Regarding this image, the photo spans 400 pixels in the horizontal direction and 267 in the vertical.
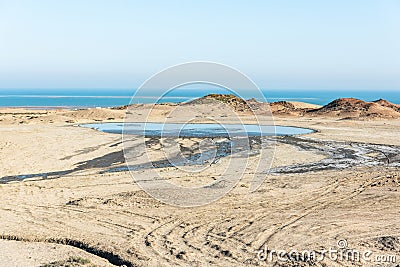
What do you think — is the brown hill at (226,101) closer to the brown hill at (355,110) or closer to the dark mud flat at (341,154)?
the brown hill at (355,110)

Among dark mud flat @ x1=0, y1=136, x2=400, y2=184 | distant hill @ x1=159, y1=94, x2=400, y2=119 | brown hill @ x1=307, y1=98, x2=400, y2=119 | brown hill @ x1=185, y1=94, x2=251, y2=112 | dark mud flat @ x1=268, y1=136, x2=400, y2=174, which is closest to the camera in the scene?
dark mud flat @ x1=0, y1=136, x2=400, y2=184

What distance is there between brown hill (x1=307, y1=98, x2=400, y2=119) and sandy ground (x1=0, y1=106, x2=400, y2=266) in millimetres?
27891

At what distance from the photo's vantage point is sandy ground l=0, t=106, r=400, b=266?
926 centimetres

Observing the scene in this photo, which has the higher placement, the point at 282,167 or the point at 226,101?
the point at 226,101

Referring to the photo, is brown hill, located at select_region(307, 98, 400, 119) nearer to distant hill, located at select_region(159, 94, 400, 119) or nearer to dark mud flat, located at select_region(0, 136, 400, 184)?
distant hill, located at select_region(159, 94, 400, 119)

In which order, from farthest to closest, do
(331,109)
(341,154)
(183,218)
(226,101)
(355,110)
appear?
(226,101) < (331,109) < (355,110) < (341,154) < (183,218)

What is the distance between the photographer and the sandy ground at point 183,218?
9.26m

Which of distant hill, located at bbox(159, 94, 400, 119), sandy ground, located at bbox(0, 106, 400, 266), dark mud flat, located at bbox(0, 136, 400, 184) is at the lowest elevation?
sandy ground, located at bbox(0, 106, 400, 266)

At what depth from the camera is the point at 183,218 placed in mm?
11711

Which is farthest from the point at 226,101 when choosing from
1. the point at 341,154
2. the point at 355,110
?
the point at 341,154

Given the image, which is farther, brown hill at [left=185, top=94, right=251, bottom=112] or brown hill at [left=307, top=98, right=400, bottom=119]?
brown hill at [left=185, top=94, right=251, bottom=112]

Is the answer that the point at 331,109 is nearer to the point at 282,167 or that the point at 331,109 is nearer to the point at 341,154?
the point at 341,154

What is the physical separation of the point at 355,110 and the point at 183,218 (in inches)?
1594

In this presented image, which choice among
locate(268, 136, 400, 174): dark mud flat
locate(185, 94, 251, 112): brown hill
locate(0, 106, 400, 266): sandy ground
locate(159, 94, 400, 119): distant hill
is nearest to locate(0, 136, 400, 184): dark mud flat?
locate(268, 136, 400, 174): dark mud flat
